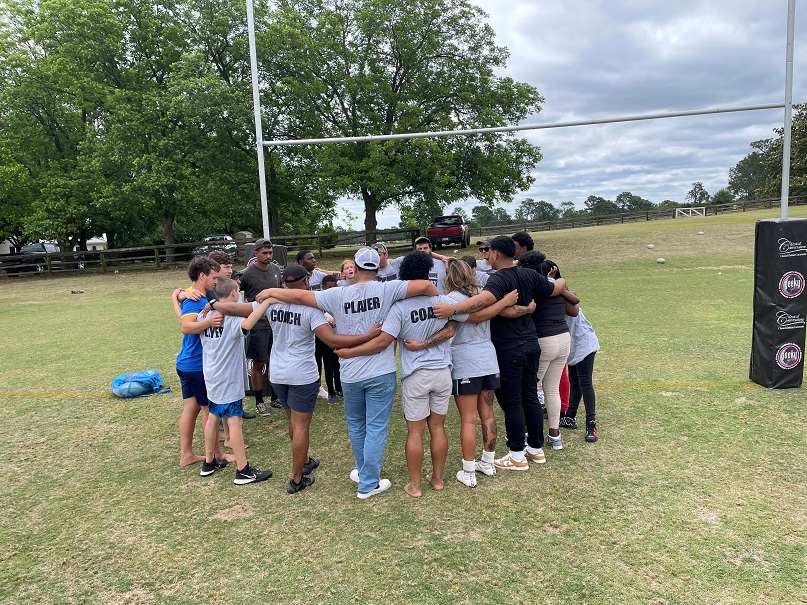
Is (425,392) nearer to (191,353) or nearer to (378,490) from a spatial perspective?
(378,490)

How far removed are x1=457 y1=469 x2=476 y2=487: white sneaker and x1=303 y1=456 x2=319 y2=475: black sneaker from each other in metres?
1.21

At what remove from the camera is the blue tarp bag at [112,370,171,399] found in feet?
20.4

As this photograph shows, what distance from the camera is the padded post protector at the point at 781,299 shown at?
5.26 metres

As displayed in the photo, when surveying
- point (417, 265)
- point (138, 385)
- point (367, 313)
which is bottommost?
point (138, 385)

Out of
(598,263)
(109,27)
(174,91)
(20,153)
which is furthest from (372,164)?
(20,153)

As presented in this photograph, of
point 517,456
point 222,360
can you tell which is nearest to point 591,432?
point 517,456

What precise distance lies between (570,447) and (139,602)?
3343 mm

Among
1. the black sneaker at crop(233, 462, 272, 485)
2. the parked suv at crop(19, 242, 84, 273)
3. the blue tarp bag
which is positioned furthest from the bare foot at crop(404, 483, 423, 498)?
the parked suv at crop(19, 242, 84, 273)

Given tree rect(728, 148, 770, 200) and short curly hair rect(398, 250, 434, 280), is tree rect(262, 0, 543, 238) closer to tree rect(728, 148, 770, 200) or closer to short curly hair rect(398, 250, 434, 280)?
short curly hair rect(398, 250, 434, 280)

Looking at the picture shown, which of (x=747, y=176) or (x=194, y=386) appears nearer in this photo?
(x=194, y=386)

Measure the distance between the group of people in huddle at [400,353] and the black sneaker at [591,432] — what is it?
0.34 meters

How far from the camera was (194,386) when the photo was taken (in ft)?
13.3

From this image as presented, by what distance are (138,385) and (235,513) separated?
348 centimetres

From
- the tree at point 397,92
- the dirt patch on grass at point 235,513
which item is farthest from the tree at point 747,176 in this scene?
the dirt patch on grass at point 235,513
